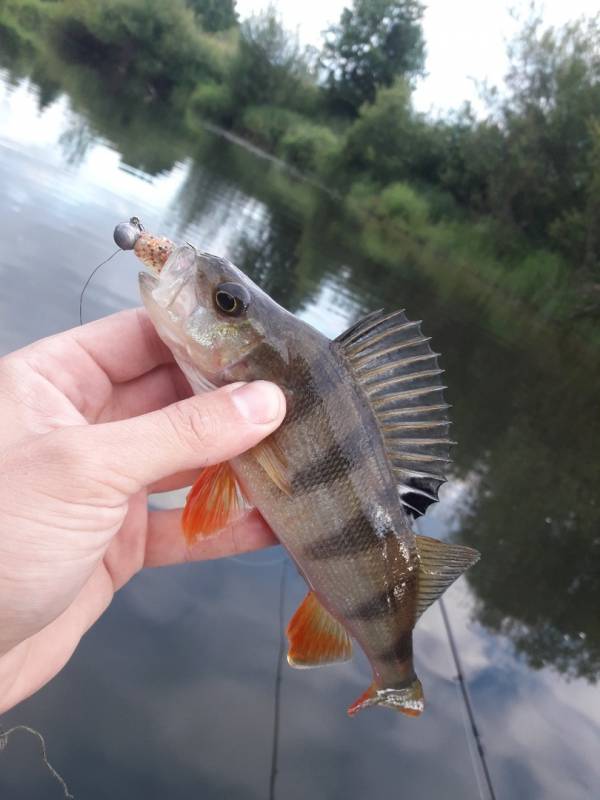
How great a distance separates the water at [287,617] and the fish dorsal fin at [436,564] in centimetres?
156

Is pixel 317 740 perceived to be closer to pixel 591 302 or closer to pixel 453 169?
pixel 591 302

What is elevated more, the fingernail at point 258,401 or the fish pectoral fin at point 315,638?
the fingernail at point 258,401

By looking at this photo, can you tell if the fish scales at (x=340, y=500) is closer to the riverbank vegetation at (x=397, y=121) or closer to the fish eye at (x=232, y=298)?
the fish eye at (x=232, y=298)

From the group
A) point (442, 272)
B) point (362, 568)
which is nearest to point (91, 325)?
point (362, 568)

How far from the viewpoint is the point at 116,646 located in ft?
11.3

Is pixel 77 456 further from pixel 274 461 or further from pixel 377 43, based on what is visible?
pixel 377 43

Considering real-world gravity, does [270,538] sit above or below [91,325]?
below

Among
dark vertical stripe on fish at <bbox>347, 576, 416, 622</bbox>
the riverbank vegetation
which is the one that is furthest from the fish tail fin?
the riverbank vegetation

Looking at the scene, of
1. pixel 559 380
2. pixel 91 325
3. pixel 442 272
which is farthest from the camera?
pixel 442 272

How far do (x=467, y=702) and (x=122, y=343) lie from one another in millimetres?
3163

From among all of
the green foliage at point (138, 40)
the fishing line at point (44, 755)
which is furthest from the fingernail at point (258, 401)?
the green foliage at point (138, 40)

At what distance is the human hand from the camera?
181 cm

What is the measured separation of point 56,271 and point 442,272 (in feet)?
58.9

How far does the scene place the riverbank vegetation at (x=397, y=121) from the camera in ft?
92.2
